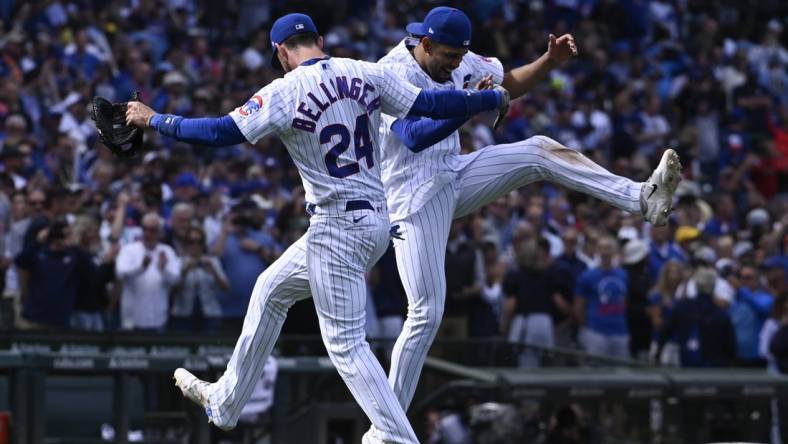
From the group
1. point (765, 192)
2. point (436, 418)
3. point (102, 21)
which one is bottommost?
point (436, 418)

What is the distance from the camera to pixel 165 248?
12789 millimetres

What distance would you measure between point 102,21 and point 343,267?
11661 millimetres

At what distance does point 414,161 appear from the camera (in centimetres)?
792

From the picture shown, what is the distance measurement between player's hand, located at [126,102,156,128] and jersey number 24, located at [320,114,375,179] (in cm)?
81

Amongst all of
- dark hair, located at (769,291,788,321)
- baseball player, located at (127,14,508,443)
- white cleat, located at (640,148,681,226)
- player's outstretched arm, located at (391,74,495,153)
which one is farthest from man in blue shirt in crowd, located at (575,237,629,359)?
baseball player, located at (127,14,508,443)

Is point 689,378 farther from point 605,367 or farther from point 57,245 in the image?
point 57,245

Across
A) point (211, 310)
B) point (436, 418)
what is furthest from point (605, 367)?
point (211, 310)

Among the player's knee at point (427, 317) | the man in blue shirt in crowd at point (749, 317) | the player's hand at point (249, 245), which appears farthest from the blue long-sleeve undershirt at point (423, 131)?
the man in blue shirt in crowd at point (749, 317)

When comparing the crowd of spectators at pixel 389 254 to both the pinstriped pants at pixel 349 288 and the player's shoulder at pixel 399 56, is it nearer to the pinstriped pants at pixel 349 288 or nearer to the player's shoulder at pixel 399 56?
the player's shoulder at pixel 399 56

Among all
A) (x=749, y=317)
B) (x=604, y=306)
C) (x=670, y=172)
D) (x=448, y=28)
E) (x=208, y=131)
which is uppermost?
(x=448, y=28)

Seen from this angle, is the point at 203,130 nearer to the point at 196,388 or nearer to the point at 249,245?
the point at 196,388

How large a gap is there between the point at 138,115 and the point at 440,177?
5.49ft

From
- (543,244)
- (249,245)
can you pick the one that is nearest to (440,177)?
(249,245)

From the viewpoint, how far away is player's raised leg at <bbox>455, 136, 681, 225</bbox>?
7.64 metres
